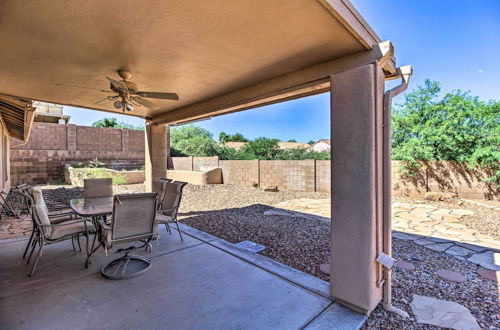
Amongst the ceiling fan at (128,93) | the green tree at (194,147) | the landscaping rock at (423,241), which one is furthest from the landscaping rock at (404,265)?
the green tree at (194,147)

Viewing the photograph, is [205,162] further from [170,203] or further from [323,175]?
[170,203]

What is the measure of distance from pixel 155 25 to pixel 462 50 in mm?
9817

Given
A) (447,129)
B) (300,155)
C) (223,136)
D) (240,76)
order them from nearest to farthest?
(240,76), (447,129), (300,155), (223,136)

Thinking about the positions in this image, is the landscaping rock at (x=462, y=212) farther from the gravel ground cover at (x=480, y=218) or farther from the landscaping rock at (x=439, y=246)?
the landscaping rock at (x=439, y=246)

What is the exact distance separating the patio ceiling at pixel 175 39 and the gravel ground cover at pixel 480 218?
4.63 m

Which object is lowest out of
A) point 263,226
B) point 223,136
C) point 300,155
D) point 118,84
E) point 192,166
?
point 263,226

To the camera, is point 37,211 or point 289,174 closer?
point 37,211

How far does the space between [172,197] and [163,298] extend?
206cm

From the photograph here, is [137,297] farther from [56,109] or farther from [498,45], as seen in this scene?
[56,109]

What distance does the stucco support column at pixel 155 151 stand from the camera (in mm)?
5875

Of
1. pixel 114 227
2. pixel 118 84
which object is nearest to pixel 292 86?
pixel 118 84

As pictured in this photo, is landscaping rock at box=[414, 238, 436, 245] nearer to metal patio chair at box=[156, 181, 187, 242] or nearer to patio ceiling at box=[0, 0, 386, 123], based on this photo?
patio ceiling at box=[0, 0, 386, 123]

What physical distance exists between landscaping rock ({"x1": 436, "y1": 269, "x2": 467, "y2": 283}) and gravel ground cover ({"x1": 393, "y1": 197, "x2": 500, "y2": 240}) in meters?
2.24

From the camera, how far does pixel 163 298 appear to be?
227cm
